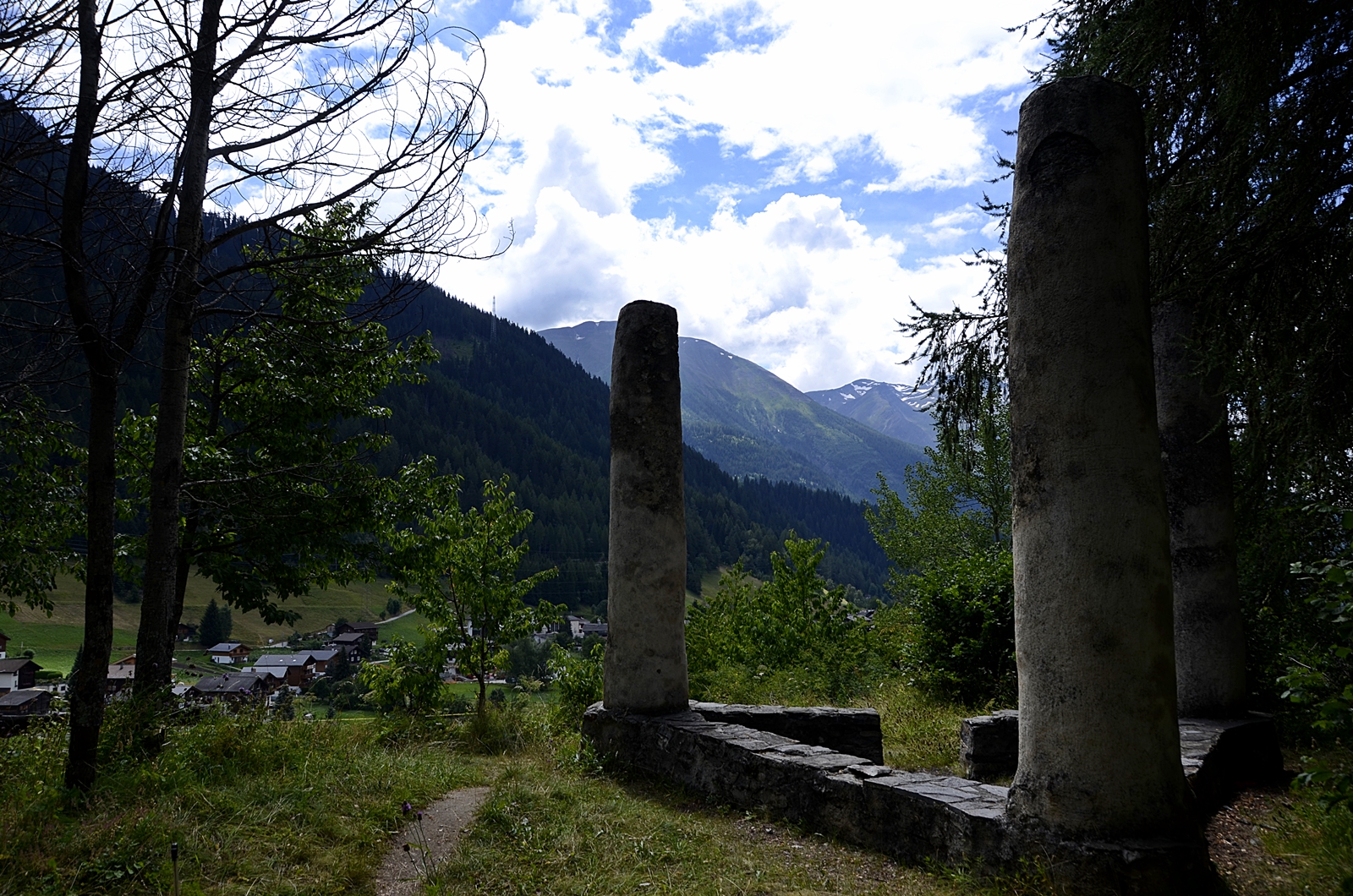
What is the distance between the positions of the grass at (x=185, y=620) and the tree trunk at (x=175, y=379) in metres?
43.0

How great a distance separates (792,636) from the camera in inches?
611

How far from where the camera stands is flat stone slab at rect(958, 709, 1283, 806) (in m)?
5.45

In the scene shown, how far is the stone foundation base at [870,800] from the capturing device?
12.4 feet

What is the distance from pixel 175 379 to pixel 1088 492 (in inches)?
268

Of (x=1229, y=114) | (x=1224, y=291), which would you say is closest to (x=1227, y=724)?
(x=1224, y=291)

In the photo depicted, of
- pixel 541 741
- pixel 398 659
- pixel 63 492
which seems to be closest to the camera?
pixel 63 492

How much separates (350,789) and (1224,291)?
25.1 ft

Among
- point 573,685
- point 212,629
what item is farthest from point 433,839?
point 212,629

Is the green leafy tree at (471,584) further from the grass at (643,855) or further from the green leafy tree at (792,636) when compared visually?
the grass at (643,855)

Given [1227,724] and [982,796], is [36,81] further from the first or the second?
[1227,724]

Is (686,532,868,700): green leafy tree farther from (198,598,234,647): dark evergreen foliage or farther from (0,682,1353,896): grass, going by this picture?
(198,598,234,647): dark evergreen foliage

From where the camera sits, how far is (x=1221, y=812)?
5.41 metres

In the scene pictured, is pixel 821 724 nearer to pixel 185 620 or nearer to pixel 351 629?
pixel 351 629

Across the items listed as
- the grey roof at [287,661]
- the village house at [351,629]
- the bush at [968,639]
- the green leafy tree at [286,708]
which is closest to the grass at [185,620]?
the village house at [351,629]
